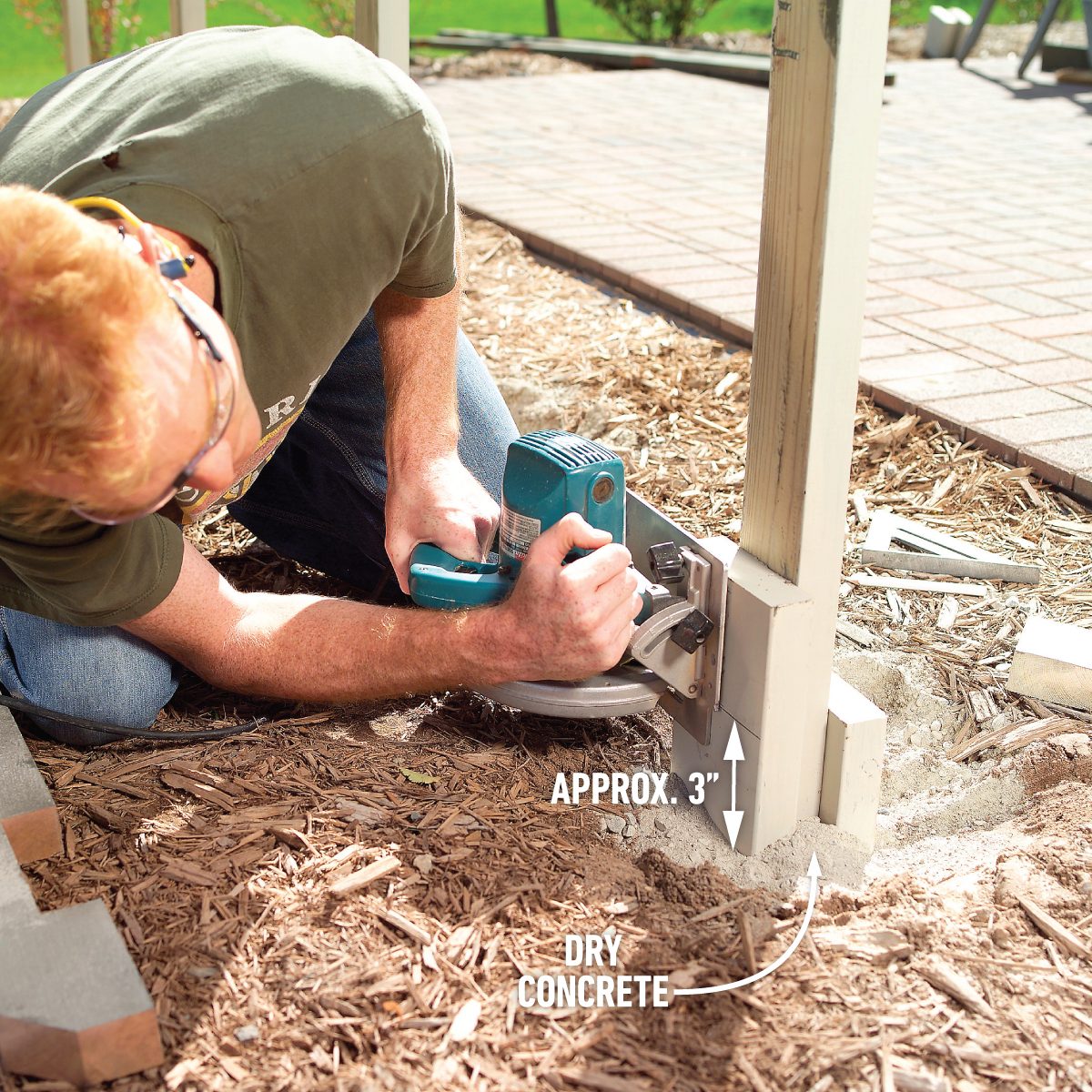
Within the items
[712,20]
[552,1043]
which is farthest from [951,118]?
[712,20]

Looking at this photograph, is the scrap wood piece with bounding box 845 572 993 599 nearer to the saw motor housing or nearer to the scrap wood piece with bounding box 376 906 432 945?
the saw motor housing

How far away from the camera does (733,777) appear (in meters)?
1.94

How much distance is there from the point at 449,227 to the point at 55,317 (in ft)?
3.66

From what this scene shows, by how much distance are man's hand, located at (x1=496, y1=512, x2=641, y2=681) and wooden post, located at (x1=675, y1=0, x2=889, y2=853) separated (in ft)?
0.59

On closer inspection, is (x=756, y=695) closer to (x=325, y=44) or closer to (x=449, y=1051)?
(x=449, y=1051)

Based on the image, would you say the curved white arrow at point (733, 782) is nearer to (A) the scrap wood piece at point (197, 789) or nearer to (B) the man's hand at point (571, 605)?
(B) the man's hand at point (571, 605)

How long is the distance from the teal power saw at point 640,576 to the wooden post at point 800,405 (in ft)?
0.20

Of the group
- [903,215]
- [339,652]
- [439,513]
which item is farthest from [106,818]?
[903,215]

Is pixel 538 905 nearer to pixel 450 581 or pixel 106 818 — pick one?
pixel 450 581

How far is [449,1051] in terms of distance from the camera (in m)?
1.56

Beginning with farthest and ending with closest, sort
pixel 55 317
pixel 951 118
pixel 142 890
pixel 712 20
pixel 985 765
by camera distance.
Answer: pixel 712 20 → pixel 951 118 → pixel 985 765 → pixel 142 890 → pixel 55 317

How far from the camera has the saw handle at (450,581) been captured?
204 centimetres

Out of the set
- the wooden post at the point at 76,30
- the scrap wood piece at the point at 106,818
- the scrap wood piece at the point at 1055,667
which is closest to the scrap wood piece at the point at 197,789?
the scrap wood piece at the point at 106,818

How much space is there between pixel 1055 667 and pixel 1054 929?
0.68m
